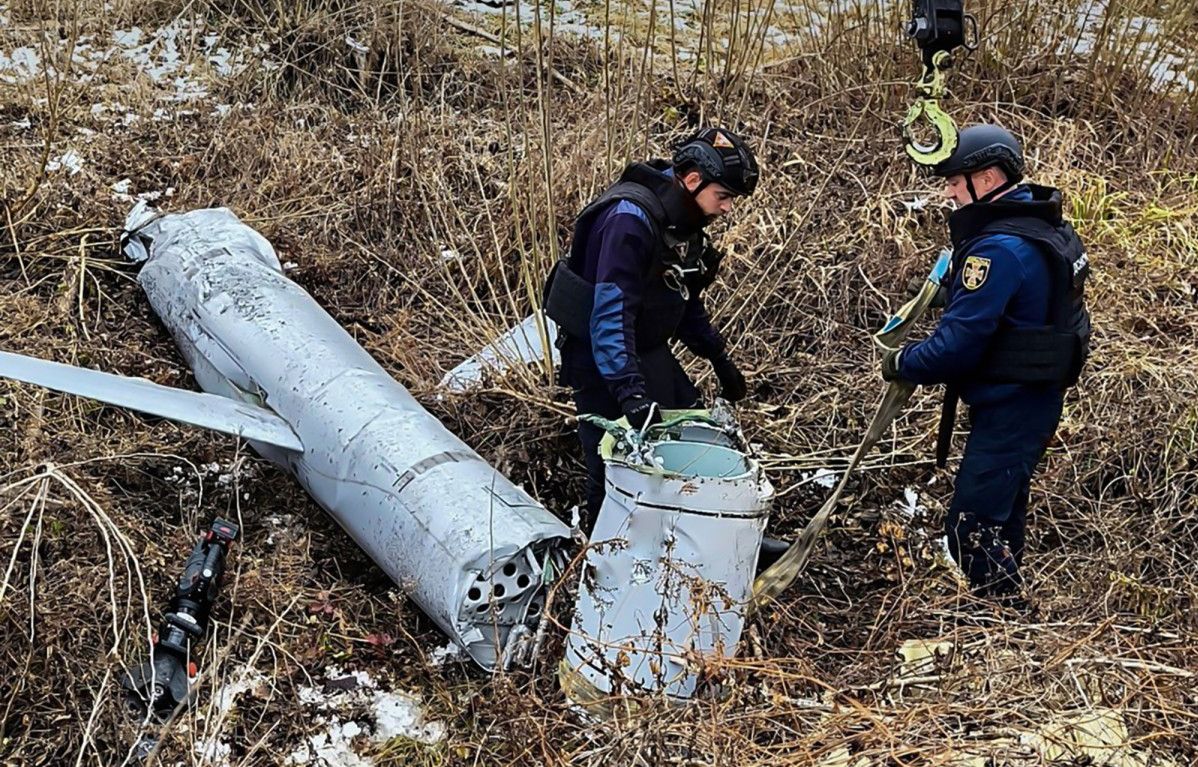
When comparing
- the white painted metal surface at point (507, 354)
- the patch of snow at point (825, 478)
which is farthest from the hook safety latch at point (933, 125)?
the white painted metal surface at point (507, 354)

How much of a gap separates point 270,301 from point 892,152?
12.3ft

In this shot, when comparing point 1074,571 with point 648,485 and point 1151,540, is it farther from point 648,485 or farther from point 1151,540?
point 648,485

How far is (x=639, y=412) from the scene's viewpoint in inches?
127

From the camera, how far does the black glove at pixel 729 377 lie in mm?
4020

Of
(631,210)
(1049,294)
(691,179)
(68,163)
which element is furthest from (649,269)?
(68,163)

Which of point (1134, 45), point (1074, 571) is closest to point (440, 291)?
point (1074, 571)

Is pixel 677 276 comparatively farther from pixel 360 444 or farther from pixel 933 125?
pixel 360 444

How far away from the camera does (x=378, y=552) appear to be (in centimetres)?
360

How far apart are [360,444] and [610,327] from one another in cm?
98

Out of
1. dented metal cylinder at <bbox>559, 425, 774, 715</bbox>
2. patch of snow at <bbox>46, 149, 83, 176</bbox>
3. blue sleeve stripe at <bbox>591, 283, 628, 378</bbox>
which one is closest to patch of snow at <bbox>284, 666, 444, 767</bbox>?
dented metal cylinder at <bbox>559, 425, 774, 715</bbox>

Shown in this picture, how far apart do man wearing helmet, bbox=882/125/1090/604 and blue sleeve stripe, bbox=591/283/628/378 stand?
3.07ft

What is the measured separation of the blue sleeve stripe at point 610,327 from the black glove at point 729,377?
0.78 m

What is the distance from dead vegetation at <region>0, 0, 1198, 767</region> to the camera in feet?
9.60

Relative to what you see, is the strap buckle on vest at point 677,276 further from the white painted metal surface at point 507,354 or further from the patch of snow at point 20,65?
the patch of snow at point 20,65
